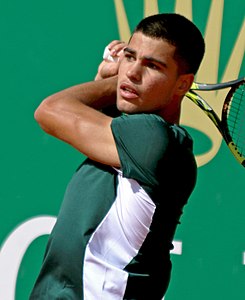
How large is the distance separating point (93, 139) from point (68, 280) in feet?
1.22

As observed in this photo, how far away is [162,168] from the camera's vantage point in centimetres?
228

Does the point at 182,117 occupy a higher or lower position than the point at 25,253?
higher

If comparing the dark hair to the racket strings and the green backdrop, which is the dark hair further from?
the green backdrop

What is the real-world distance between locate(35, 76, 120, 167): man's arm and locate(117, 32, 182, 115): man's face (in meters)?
0.08

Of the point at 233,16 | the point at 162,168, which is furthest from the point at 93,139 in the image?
the point at 233,16

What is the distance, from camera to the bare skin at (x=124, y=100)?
231cm

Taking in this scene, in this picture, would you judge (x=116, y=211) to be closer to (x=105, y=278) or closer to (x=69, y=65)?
(x=105, y=278)

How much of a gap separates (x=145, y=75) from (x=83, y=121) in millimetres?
204

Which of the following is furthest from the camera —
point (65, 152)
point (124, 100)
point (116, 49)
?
point (65, 152)

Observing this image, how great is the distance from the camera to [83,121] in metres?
2.33

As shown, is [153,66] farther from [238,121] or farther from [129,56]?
[238,121]

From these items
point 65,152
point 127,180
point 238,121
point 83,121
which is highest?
point 83,121

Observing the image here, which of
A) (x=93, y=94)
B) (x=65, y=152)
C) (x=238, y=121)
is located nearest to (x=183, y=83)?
(x=93, y=94)

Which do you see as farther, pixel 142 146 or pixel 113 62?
pixel 113 62
